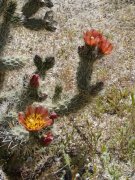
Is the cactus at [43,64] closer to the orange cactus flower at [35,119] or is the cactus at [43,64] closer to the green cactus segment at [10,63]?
the green cactus segment at [10,63]

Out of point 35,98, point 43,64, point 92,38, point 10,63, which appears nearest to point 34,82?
point 35,98

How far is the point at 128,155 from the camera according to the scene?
5949mm

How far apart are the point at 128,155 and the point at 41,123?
159 centimetres

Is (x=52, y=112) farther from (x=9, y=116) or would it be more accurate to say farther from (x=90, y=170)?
(x=90, y=170)

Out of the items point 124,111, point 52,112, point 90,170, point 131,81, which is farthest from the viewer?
point 131,81

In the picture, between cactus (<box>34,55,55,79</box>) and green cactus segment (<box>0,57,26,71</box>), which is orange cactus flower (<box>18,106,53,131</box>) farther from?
green cactus segment (<box>0,57,26,71</box>)

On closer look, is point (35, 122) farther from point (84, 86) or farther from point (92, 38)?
point (92, 38)

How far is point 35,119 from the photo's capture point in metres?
4.84

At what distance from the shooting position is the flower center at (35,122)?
473cm

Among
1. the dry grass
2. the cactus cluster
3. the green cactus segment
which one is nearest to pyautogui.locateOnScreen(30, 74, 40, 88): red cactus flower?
the cactus cluster

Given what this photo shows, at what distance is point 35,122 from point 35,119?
51 mm

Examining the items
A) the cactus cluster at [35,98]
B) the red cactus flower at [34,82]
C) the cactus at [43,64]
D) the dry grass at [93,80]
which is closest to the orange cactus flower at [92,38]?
the cactus cluster at [35,98]

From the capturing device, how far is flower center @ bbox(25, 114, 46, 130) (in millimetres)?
4734

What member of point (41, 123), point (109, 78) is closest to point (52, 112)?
point (41, 123)
